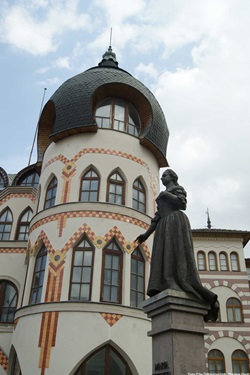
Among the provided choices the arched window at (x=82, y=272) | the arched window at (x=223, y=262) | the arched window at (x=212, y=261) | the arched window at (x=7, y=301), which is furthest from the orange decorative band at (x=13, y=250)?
the arched window at (x=223, y=262)

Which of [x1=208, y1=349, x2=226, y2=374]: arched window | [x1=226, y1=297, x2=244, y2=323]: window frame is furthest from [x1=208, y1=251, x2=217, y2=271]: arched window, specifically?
[x1=208, y1=349, x2=226, y2=374]: arched window

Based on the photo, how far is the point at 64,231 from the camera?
14.8 metres

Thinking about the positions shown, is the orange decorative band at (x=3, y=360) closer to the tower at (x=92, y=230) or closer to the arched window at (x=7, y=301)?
the tower at (x=92, y=230)

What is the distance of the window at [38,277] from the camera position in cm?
1435

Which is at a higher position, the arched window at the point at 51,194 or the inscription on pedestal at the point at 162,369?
the arched window at the point at 51,194

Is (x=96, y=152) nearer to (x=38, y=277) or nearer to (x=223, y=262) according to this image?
(x=38, y=277)

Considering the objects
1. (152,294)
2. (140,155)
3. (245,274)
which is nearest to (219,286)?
(245,274)

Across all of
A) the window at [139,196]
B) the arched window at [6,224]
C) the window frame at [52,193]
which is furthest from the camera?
the arched window at [6,224]

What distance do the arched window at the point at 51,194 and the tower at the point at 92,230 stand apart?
0.17ft

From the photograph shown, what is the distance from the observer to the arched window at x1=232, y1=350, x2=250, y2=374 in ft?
84.7

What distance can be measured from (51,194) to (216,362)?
58.8 ft

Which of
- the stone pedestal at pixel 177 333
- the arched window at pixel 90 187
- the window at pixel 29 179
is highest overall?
the window at pixel 29 179

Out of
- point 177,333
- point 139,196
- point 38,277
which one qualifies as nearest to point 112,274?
point 38,277

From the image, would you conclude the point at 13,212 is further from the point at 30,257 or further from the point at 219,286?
the point at 219,286
